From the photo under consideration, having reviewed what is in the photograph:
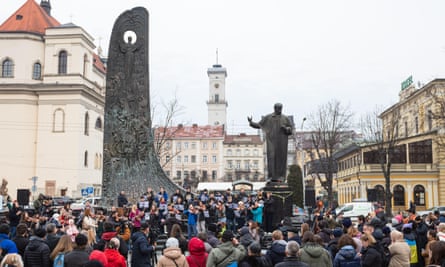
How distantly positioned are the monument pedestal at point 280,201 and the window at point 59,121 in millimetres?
38367

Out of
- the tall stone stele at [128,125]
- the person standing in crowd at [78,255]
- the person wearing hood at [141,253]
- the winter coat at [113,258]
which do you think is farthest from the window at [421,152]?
the person standing in crowd at [78,255]

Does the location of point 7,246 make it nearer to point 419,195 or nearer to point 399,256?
point 399,256

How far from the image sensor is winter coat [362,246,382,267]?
7781 millimetres

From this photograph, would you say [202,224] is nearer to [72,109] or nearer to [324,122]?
[324,122]

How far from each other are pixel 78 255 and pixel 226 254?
226 centimetres

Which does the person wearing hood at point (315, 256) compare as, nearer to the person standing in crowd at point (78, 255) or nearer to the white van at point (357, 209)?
the person standing in crowd at point (78, 255)

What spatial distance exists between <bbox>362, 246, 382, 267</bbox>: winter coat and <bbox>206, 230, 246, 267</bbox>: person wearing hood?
2090 millimetres

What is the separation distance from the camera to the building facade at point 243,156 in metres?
99.6

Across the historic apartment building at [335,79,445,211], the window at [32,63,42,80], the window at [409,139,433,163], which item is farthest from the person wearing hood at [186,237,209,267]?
the window at [32,63,42,80]

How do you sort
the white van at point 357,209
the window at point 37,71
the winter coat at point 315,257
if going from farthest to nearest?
the window at point 37,71
the white van at point 357,209
the winter coat at point 315,257

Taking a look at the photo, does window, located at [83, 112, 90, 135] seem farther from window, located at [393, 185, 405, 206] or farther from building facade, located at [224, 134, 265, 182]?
building facade, located at [224, 134, 265, 182]

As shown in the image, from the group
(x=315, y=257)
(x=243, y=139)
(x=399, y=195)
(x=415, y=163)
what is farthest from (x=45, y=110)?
(x=243, y=139)

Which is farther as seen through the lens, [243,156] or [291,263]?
[243,156]

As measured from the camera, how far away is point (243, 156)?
101 metres
